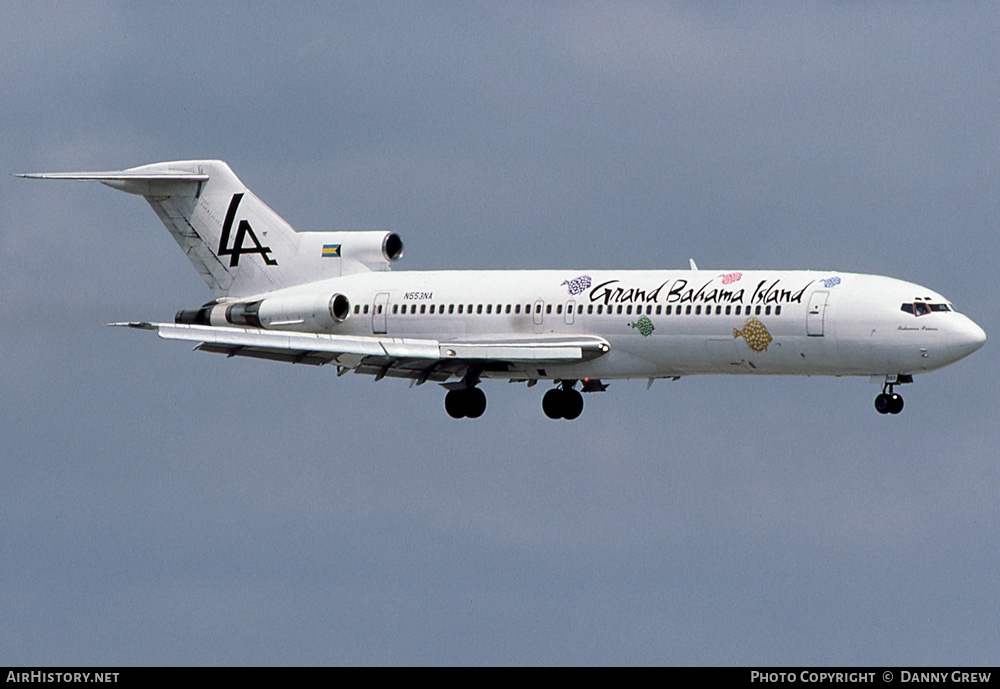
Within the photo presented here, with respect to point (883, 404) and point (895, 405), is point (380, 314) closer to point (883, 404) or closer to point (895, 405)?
point (883, 404)

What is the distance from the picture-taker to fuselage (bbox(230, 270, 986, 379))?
5497 cm

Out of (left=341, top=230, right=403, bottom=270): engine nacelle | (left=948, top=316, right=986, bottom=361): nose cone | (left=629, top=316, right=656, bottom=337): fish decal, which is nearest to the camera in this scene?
(left=948, top=316, right=986, bottom=361): nose cone

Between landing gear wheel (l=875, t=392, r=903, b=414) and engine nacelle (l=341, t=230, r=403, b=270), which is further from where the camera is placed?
engine nacelle (l=341, t=230, r=403, b=270)

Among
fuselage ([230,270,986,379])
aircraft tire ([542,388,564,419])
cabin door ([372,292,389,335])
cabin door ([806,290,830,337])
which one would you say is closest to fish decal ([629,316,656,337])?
fuselage ([230,270,986,379])

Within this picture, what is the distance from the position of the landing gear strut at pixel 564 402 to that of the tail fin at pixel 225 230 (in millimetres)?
7507

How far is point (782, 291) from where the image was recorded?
186 feet

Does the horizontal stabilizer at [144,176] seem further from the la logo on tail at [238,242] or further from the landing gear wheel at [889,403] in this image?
the landing gear wheel at [889,403]

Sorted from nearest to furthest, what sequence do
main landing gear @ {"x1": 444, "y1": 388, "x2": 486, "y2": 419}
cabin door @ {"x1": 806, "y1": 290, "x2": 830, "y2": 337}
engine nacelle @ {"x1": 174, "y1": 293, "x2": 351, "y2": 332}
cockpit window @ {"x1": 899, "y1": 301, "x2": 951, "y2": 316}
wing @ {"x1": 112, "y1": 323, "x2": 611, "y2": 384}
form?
cockpit window @ {"x1": 899, "y1": 301, "x2": 951, "y2": 316} < cabin door @ {"x1": 806, "y1": 290, "x2": 830, "y2": 337} < wing @ {"x1": 112, "y1": 323, "x2": 611, "y2": 384} < main landing gear @ {"x1": 444, "y1": 388, "x2": 486, "y2": 419} < engine nacelle @ {"x1": 174, "y1": 293, "x2": 351, "y2": 332}

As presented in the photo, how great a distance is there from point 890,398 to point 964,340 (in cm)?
263

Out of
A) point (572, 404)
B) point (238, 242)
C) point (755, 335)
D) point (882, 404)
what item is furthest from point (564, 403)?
point (238, 242)

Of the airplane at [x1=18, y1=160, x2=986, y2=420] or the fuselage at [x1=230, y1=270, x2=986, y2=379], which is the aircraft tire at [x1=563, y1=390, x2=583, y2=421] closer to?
the airplane at [x1=18, y1=160, x2=986, y2=420]

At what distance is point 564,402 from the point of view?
208 ft

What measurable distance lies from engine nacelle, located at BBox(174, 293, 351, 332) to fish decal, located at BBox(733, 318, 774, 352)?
556 inches
